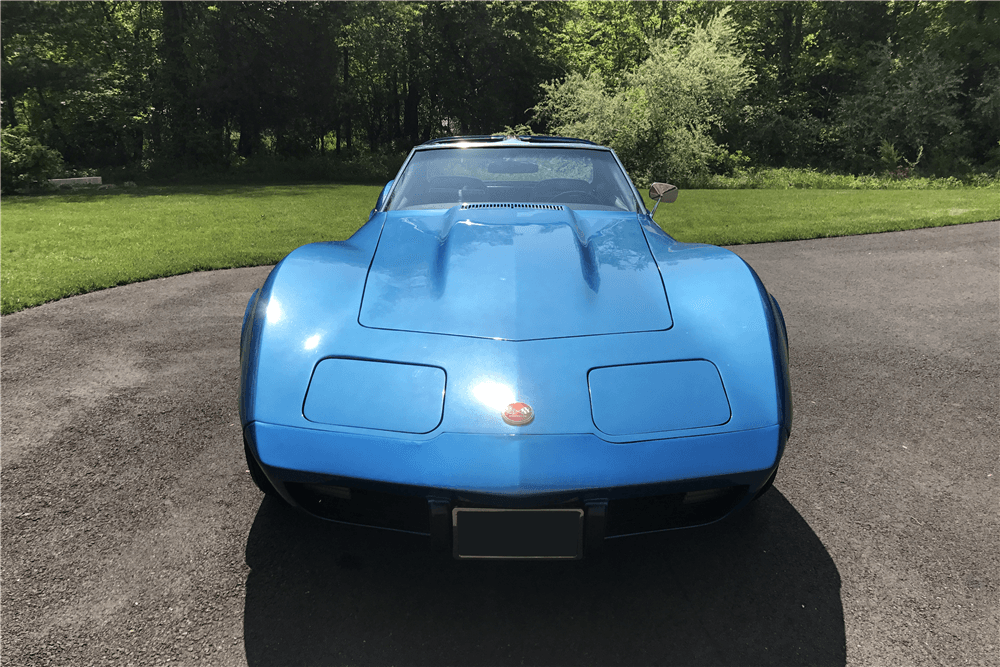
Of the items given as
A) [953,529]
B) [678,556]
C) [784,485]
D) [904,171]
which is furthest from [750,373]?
[904,171]

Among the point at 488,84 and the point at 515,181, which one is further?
the point at 488,84

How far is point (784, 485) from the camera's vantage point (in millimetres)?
2705

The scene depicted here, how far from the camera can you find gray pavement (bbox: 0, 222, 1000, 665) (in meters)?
1.83

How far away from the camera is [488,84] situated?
1041 inches

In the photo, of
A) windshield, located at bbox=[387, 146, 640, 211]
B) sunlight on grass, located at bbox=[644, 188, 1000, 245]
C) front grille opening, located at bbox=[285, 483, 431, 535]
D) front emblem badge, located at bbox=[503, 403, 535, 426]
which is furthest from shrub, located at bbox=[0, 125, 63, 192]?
front emblem badge, located at bbox=[503, 403, 535, 426]

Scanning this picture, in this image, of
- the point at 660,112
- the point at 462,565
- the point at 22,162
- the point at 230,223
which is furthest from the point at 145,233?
the point at 660,112

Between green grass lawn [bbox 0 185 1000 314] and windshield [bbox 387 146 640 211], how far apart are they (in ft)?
12.8

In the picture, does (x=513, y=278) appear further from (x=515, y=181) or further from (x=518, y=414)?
(x=515, y=181)

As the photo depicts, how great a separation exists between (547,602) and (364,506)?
647 millimetres

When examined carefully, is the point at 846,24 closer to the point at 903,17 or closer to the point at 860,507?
the point at 903,17

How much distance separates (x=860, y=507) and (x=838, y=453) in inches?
19.2

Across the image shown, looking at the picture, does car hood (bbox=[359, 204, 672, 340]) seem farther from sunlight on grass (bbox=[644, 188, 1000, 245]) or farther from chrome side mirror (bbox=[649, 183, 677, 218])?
sunlight on grass (bbox=[644, 188, 1000, 245])

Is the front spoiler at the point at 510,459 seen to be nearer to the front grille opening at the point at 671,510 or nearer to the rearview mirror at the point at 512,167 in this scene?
the front grille opening at the point at 671,510

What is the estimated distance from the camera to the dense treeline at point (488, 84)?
739 inches
